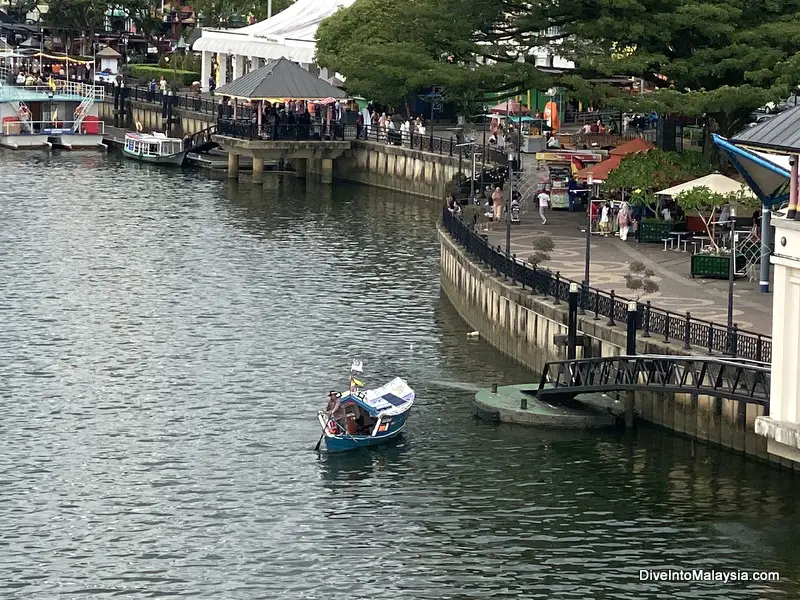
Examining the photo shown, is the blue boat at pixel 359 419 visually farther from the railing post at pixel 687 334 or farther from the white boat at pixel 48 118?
the white boat at pixel 48 118

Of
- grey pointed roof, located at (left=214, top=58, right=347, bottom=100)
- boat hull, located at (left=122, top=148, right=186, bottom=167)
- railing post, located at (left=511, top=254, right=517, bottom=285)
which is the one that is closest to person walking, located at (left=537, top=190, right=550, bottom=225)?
railing post, located at (left=511, top=254, right=517, bottom=285)

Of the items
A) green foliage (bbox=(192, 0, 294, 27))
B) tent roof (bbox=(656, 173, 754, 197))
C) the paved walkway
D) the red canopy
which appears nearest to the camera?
the paved walkway

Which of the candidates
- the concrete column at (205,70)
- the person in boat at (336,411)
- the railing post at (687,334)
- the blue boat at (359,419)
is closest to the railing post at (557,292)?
the railing post at (687,334)

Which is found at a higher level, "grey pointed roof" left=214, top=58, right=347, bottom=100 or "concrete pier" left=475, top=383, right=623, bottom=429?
"grey pointed roof" left=214, top=58, right=347, bottom=100

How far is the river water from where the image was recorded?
47.1m

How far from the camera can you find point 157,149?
129 meters

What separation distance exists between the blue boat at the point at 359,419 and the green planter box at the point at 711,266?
15740 millimetres

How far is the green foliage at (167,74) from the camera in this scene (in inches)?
6348

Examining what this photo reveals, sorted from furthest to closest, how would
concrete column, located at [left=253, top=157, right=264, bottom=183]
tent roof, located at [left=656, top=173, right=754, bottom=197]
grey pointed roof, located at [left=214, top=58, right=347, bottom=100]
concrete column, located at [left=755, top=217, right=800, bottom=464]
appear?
concrete column, located at [left=253, top=157, right=264, bottom=183], grey pointed roof, located at [left=214, top=58, right=347, bottom=100], tent roof, located at [left=656, top=173, right=754, bottom=197], concrete column, located at [left=755, top=217, right=800, bottom=464]

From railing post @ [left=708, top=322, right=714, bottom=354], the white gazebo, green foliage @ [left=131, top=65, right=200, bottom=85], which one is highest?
the white gazebo

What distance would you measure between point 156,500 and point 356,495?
5.42 metres

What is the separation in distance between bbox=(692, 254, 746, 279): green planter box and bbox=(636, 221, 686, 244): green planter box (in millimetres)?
7667

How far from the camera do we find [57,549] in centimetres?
4825

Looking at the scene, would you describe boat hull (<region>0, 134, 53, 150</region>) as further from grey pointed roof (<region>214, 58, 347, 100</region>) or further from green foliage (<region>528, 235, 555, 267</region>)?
green foliage (<region>528, 235, 555, 267</region>)
